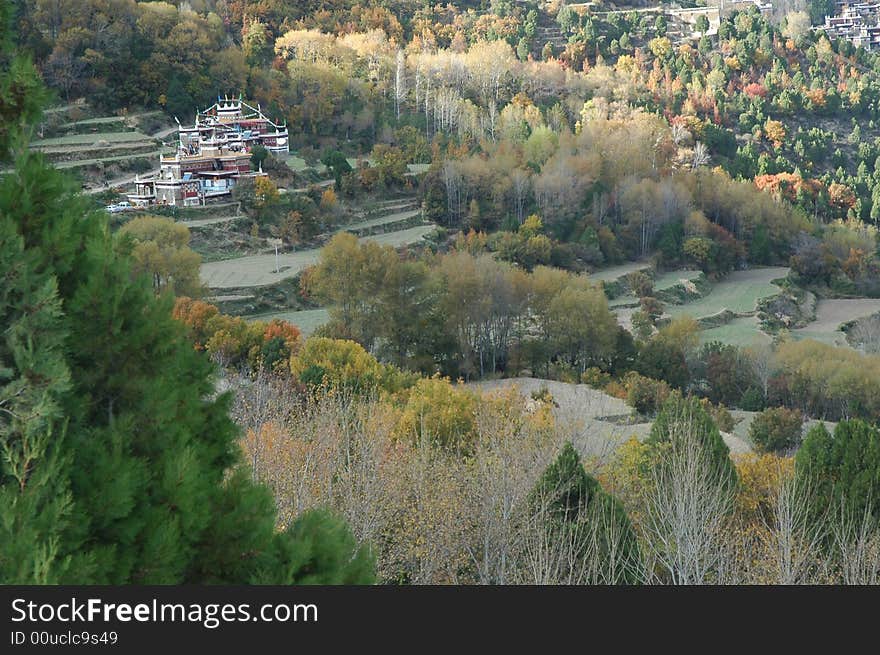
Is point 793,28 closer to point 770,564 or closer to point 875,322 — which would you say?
point 875,322

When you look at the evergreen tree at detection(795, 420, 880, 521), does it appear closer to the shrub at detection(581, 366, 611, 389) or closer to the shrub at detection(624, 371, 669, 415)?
the shrub at detection(624, 371, 669, 415)

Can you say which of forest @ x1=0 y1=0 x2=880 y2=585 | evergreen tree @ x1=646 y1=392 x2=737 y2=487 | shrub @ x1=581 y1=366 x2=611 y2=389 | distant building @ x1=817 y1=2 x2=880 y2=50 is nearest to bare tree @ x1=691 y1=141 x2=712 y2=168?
forest @ x1=0 y1=0 x2=880 y2=585

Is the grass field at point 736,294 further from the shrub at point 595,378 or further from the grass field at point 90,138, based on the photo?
the grass field at point 90,138

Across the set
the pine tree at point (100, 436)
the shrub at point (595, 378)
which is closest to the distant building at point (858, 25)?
the shrub at point (595, 378)

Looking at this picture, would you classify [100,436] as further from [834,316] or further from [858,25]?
[858,25]

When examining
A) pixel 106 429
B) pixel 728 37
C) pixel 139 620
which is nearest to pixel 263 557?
pixel 106 429
